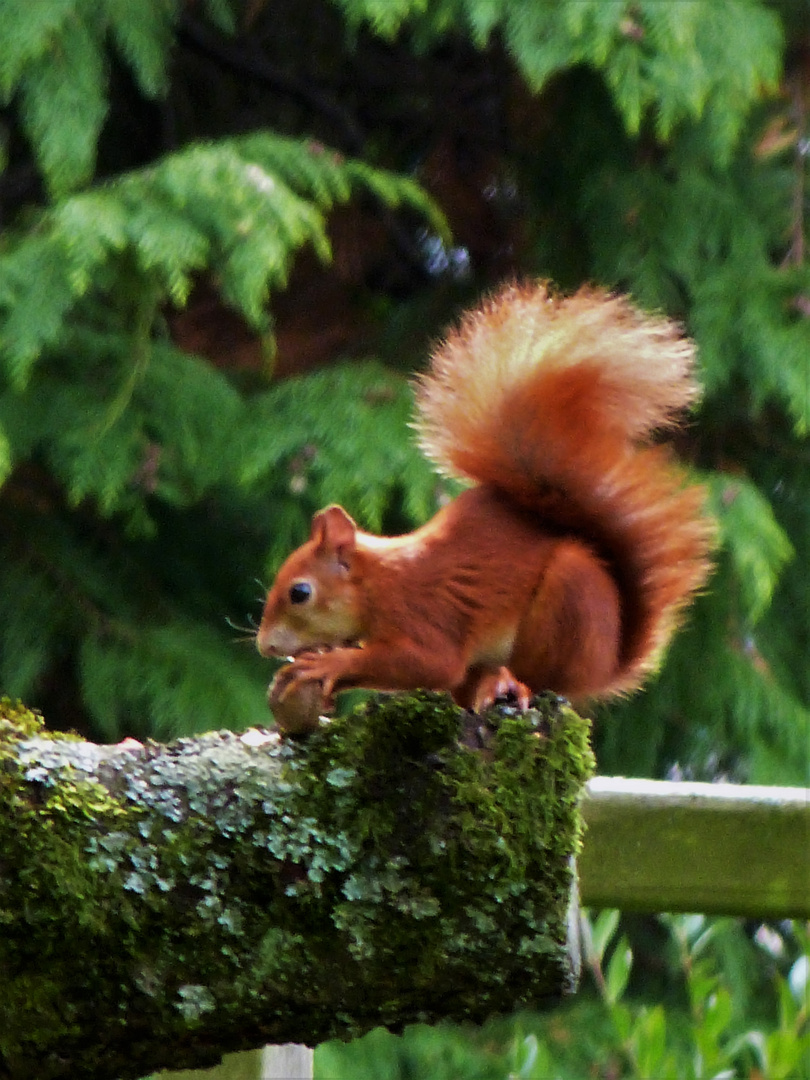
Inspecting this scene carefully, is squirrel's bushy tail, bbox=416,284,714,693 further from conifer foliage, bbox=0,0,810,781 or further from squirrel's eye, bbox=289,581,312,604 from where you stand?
conifer foliage, bbox=0,0,810,781

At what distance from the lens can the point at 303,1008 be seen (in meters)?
0.74

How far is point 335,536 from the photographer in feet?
3.35

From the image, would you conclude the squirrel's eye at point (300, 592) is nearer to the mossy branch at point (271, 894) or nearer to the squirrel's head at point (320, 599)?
the squirrel's head at point (320, 599)

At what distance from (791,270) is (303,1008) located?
146 cm

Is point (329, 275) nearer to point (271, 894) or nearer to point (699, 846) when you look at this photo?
point (699, 846)

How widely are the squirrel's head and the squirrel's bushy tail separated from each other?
0.11 metres

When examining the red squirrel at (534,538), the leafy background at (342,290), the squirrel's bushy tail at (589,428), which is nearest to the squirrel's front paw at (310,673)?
the red squirrel at (534,538)

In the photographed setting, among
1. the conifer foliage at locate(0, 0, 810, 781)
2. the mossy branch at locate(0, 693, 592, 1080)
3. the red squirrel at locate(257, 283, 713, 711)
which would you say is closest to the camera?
the mossy branch at locate(0, 693, 592, 1080)

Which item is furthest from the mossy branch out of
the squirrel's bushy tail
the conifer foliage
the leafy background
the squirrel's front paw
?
the leafy background

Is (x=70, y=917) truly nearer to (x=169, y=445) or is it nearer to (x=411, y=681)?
(x=411, y=681)

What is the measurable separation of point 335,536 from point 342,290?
1.30 m

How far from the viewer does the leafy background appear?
167 centimetres

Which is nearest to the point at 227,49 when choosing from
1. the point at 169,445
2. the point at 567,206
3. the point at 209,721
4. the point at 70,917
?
the point at 567,206

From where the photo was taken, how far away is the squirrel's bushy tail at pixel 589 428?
100 centimetres
